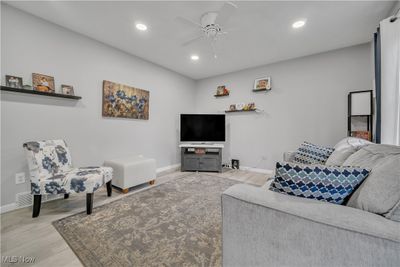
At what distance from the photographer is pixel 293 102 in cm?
348

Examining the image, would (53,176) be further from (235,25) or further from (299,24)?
(299,24)

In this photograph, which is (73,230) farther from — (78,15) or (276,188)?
(78,15)

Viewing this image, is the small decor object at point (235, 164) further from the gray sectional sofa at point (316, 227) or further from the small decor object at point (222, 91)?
the gray sectional sofa at point (316, 227)

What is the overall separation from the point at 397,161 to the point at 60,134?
11.0ft

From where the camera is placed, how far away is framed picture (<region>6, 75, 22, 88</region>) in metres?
1.98

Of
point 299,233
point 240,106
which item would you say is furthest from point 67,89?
point 240,106

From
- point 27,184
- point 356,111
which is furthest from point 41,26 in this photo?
point 356,111

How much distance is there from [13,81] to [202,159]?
3246mm

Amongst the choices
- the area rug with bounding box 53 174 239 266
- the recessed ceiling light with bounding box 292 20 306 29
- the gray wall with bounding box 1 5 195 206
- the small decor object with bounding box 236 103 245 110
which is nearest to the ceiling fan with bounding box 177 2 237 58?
the recessed ceiling light with bounding box 292 20 306 29

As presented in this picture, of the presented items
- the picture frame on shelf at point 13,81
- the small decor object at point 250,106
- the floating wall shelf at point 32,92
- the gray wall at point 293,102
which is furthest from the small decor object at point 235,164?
the picture frame on shelf at point 13,81

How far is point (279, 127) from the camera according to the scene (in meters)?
3.64

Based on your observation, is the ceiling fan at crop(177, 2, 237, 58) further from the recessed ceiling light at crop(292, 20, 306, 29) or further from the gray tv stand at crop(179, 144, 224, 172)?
the gray tv stand at crop(179, 144, 224, 172)

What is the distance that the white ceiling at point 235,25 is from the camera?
1.99 meters

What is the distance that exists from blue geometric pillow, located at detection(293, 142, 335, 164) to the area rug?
4.04ft
